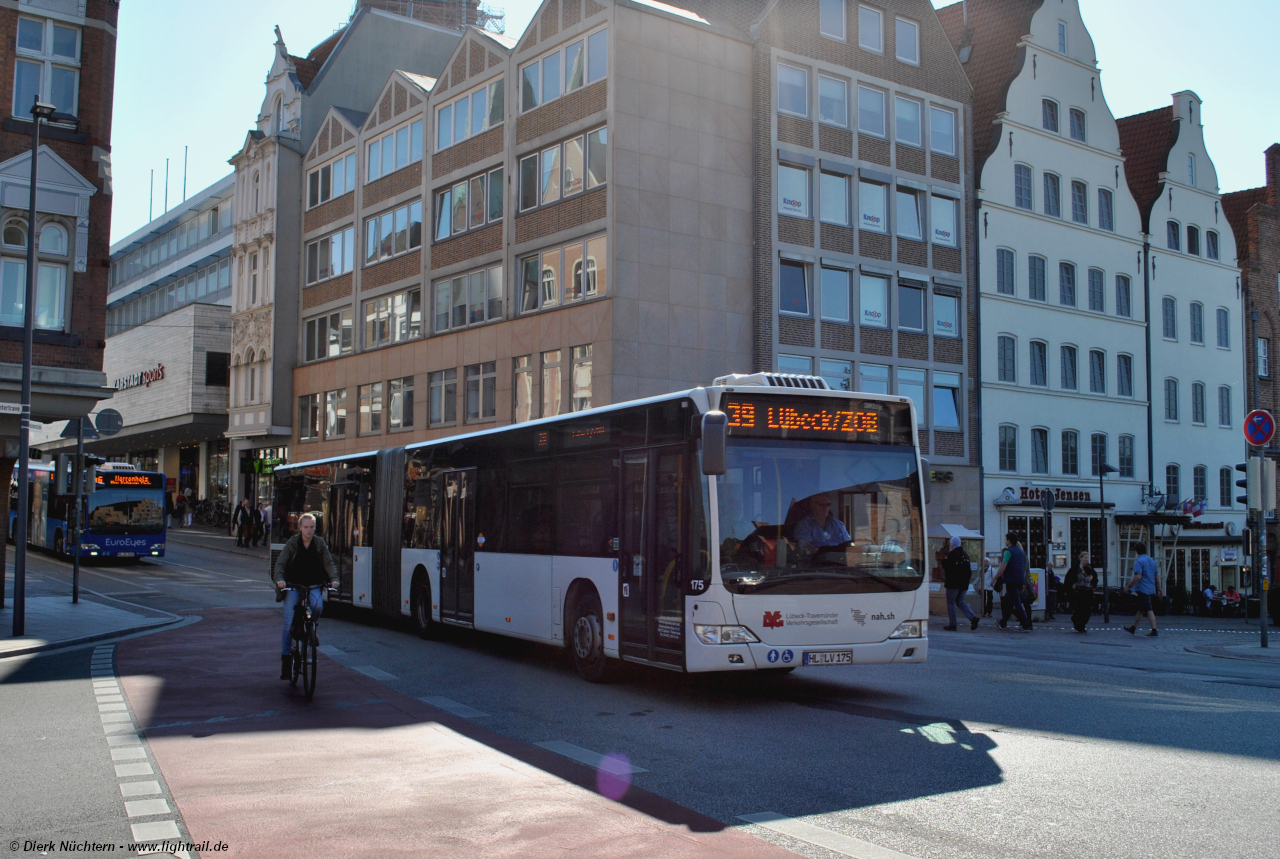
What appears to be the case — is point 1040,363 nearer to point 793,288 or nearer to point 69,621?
point 793,288

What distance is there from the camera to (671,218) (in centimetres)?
3462

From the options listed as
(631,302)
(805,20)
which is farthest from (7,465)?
(805,20)

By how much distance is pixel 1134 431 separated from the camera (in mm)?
45938

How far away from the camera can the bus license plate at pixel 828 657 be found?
416 inches

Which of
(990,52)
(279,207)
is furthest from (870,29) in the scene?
(279,207)

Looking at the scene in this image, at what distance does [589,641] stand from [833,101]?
29.5 meters

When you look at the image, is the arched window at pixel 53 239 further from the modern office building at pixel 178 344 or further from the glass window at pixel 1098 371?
the modern office building at pixel 178 344

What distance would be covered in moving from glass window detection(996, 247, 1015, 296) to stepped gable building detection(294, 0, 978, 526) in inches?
61.3

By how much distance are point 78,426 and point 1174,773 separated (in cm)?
1892

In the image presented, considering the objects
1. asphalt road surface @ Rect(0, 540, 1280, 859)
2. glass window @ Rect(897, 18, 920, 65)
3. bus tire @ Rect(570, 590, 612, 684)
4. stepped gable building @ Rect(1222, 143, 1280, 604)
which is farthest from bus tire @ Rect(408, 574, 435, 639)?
stepped gable building @ Rect(1222, 143, 1280, 604)

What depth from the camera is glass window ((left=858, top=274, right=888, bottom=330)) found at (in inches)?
1527

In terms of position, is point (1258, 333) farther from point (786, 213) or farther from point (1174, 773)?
point (1174, 773)

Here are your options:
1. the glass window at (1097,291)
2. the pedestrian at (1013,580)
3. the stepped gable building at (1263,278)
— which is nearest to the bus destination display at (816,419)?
the pedestrian at (1013,580)

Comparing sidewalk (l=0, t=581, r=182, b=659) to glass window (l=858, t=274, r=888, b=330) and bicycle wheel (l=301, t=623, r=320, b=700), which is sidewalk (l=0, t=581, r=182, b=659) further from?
glass window (l=858, t=274, r=888, b=330)
